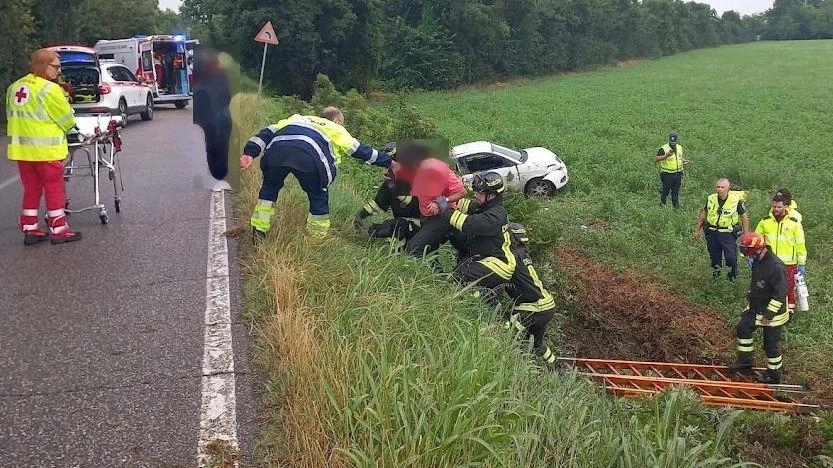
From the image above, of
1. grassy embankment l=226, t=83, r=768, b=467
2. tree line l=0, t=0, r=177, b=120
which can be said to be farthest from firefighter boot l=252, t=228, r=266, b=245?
tree line l=0, t=0, r=177, b=120

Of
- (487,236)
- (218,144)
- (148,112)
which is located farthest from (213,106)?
(148,112)

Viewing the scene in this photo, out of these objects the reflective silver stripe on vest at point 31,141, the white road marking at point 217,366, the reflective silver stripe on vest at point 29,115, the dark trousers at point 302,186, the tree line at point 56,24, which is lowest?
the white road marking at point 217,366

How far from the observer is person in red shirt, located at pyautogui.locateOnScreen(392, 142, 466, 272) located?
5.73 m

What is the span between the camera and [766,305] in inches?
268

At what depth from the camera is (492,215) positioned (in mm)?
5340

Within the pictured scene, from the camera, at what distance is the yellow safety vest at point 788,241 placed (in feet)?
25.7

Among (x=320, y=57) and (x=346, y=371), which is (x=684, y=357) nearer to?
(x=346, y=371)

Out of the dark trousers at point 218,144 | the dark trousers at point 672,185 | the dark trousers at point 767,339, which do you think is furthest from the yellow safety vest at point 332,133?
the dark trousers at point 672,185

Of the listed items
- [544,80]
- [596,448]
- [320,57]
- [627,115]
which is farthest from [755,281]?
[544,80]

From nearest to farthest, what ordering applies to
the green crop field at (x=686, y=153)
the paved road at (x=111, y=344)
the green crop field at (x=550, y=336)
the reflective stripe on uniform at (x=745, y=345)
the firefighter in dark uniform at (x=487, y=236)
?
the green crop field at (x=550, y=336)
the paved road at (x=111, y=344)
the firefighter in dark uniform at (x=487, y=236)
the reflective stripe on uniform at (x=745, y=345)
the green crop field at (x=686, y=153)

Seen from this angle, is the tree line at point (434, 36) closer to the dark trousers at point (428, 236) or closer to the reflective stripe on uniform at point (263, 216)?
the reflective stripe on uniform at point (263, 216)

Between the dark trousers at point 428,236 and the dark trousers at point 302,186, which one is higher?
Answer: the dark trousers at point 302,186

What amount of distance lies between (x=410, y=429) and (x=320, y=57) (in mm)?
29158

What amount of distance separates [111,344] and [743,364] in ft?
19.6
